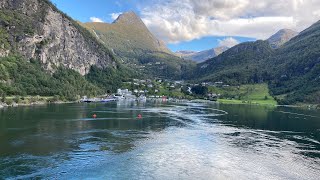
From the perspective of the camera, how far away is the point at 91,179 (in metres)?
49.5

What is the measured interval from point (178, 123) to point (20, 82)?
331 ft

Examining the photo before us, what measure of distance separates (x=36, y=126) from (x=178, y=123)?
139 ft

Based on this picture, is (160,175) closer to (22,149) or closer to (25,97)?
(22,149)

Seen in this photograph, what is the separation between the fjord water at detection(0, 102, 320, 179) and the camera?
54250 millimetres

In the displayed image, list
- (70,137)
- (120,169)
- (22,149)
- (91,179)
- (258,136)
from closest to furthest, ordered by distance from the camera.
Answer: (91,179) < (120,169) < (22,149) < (70,137) < (258,136)

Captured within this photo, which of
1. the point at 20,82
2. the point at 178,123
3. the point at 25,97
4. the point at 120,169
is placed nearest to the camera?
the point at 120,169

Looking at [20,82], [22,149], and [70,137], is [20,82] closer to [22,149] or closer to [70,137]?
[70,137]

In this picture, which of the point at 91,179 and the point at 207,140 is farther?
the point at 207,140

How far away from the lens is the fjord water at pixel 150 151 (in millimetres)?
54250

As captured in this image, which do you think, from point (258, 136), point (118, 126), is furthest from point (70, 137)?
point (258, 136)

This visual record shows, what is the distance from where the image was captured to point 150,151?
226 feet

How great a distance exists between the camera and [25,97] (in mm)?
169625

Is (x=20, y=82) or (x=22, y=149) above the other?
(x=20, y=82)

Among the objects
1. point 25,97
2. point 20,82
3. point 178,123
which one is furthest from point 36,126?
point 20,82
